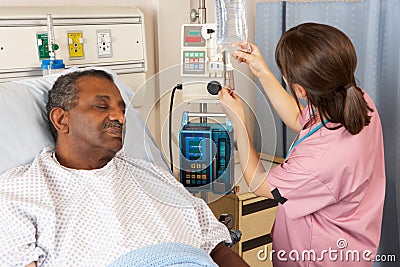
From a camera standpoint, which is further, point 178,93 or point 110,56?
point 110,56

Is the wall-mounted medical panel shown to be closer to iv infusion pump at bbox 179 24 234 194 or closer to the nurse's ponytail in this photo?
iv infusion pump at bbox 179 24 234 194

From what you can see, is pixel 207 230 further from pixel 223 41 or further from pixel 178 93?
pixel 223 41

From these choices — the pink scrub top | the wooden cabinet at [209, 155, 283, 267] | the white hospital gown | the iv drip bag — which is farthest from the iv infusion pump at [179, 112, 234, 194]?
the wooden cabinet at [209, 155, 283, 267]

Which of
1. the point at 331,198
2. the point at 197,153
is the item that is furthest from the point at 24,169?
the point at 331,198

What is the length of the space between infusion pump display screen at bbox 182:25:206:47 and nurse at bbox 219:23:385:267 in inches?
6.0

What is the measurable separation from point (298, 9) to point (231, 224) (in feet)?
3.85

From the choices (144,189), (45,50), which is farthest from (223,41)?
(45,50)

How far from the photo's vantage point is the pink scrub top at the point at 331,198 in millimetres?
1461

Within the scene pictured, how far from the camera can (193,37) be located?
5.60 ft

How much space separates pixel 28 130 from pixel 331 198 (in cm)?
97

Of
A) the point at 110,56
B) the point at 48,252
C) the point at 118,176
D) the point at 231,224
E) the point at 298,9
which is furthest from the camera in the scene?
the point at 298,9

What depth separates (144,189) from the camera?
5.17 feet

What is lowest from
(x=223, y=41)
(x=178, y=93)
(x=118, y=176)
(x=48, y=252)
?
(x=48, y=252)

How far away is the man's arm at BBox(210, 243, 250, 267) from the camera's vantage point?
140 centimetres
